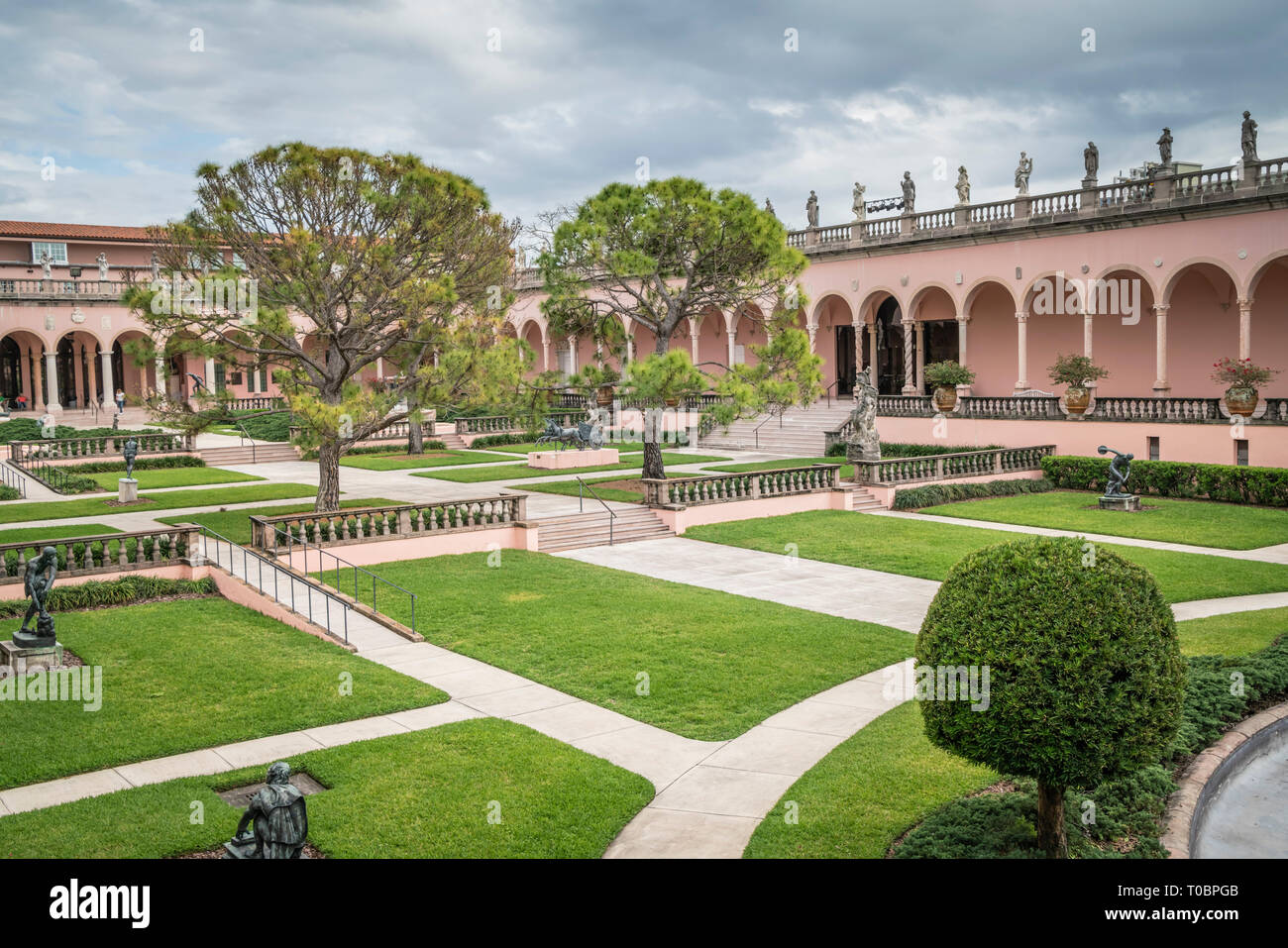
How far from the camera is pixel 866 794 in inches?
367

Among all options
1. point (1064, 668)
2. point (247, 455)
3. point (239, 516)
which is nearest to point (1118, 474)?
point (239, 516)

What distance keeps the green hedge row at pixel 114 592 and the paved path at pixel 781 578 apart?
725 cm

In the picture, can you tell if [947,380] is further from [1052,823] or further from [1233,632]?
Result: [1052,823]

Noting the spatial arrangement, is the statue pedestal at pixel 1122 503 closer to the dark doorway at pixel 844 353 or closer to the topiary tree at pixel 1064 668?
the dark doorway at pixel 844 353

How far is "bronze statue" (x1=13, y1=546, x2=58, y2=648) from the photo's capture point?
13383 mm

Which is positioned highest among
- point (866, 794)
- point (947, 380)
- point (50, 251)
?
point (50, 251)

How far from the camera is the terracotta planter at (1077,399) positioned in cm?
3203

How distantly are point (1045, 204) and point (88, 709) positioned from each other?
31.7 m

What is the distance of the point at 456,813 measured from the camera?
29.6 feet

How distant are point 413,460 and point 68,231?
2888cm

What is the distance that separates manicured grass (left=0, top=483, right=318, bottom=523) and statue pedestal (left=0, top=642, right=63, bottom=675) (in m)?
12.7

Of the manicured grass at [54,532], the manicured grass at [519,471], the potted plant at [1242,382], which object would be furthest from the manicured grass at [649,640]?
the potted plant at [1242,382]

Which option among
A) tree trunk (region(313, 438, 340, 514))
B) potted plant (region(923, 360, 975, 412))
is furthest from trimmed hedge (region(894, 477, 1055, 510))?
tree trunk (region(313, 438, 340, 514))
